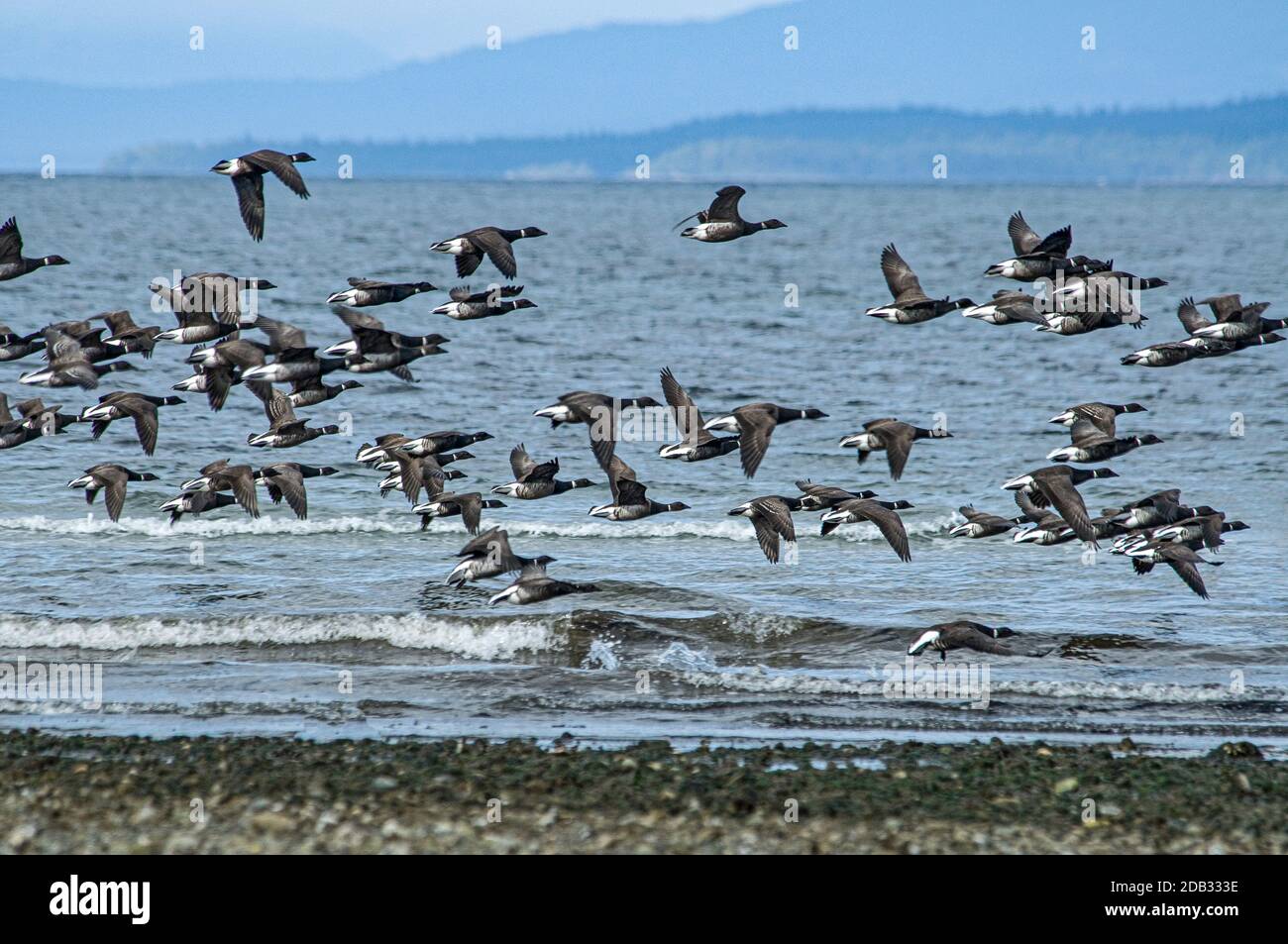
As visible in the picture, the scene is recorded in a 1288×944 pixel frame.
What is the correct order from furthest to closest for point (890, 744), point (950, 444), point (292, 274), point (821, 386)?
1. point (292, 274)
2. point (821, 386)
3. point (950, 444)
4. point (890, 744)

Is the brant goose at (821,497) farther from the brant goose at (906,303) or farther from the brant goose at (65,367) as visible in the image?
the brant goose at (65,367)

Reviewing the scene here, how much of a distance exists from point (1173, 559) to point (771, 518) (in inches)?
183

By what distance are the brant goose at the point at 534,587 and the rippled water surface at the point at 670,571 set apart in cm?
99

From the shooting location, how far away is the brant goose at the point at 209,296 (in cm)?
1903

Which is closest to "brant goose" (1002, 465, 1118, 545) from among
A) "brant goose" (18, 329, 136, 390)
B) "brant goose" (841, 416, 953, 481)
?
"brant goose" (841, 416, 953, 481)

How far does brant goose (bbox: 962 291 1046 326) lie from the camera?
18156 mm

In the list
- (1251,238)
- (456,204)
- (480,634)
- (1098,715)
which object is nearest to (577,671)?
(480,634)

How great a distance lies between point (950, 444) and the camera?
116 feet

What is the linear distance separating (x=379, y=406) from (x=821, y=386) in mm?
12454

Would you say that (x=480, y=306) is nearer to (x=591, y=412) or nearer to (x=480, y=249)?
(x=480, y=249)

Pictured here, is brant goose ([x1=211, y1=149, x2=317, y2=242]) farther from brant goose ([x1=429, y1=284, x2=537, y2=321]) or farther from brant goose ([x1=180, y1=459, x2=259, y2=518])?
brant goose ([x1=180, y1=459, x2=259, y2=518])

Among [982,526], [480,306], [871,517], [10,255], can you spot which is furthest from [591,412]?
[10,255]

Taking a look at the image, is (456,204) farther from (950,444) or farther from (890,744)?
(890,744)
